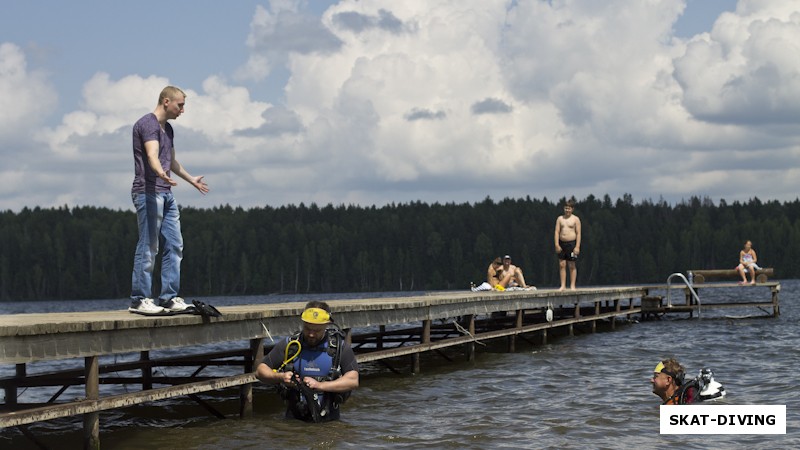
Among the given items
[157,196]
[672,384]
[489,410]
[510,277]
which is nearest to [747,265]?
[510,277]

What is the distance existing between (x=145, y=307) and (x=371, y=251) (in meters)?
157

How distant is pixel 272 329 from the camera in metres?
13.7

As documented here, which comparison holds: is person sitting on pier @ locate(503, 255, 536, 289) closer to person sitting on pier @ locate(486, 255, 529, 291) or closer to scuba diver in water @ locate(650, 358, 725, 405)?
person sitting on pier @ locate(486, 255, 529, 291)

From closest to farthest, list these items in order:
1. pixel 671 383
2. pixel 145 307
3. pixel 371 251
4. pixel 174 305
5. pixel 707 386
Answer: pixel 671 383 → pixel 145 307 → pixel 174 305 → pixel 707 386 → pixel 371 251

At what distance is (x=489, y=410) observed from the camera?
14961 mm

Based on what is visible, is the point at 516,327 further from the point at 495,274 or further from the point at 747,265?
the point at 747,265

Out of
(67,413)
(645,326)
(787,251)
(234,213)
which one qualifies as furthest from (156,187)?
(234,213)

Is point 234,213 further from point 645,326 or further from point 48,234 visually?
point 645,326

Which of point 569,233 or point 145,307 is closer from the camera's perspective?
point 145,307

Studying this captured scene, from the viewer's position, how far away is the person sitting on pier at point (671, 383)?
10.8 meters

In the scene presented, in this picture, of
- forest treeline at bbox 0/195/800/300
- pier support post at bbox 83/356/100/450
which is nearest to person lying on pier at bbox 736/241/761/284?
pier support post at bbox 83/356/100/450

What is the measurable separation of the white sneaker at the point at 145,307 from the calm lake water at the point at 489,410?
1574 mm

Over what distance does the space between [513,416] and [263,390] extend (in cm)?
436

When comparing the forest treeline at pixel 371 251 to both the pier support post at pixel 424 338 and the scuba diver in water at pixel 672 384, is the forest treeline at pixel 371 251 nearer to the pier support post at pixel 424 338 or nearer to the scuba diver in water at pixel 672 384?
the pier support post at pixel 424 338
